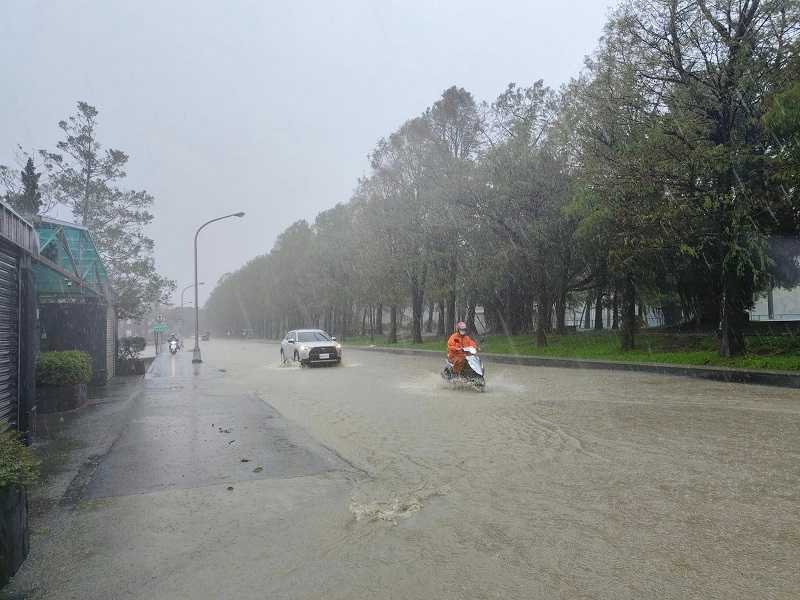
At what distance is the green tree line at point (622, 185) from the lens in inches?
665

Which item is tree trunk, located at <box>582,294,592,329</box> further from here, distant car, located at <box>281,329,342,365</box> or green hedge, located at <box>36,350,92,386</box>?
green hedge, located at <box>36,350,92,386</box>

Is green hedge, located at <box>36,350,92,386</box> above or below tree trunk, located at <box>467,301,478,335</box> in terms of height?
below

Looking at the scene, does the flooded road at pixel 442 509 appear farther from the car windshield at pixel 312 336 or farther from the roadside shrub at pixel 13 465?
the car windshield at pixel 312 336

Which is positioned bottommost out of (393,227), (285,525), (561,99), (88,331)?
(285,525)

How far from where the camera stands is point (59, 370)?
39.9 ft

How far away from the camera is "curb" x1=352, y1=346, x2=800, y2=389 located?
1436cm

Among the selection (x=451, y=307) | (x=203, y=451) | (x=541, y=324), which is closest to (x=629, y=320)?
(x=541, y=324)

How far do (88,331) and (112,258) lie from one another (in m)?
16.2

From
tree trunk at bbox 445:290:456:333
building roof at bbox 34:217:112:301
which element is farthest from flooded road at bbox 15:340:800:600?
tree trunk at bbox 445:290:456:333

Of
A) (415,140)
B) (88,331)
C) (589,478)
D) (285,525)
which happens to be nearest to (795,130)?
(589,478)

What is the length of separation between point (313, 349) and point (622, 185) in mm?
12726

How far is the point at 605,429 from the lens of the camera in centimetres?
893

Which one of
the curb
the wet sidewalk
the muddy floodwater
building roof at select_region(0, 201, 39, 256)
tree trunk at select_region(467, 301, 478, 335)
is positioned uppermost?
building roof at select_region(0, 201, 39, 256)

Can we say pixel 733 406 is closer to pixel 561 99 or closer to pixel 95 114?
pixel 561 99
